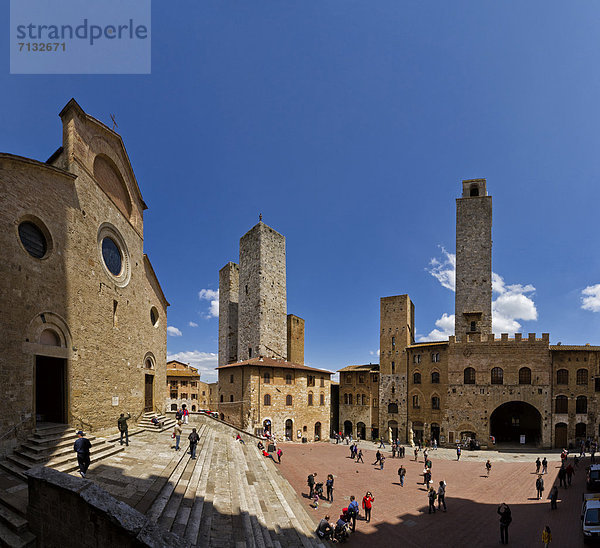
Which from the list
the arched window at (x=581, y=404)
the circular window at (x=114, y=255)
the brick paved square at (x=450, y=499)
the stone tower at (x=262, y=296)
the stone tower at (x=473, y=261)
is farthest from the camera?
the stone tower at (x=473, y=261)

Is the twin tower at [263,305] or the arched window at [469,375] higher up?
the twin tower at [263,305]

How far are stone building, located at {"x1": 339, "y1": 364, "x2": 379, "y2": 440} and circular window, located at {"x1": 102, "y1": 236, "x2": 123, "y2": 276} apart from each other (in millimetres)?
32272

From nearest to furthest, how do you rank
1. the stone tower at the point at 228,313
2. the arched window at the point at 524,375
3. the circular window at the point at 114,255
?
the circular window at the point at 114,255
the arched window at the point at 524,375
the stone tower at the point at 228,313

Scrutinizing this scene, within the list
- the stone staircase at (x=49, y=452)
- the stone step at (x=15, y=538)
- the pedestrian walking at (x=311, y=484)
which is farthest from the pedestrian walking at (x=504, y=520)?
the stone staircase at (x=49, y=452)

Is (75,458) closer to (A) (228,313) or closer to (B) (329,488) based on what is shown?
(B) (329,488)

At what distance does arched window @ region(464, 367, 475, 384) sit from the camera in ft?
113

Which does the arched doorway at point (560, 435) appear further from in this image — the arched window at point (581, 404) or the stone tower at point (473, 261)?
the stone tower at point (473, 261)

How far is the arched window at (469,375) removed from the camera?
34.3 m

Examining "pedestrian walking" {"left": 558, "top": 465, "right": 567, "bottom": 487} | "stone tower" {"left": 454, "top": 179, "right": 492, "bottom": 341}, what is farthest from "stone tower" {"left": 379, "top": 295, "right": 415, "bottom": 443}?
"pedestrian walking" {"left": 558, "top": 465, "right": 567, "bottom": 487}

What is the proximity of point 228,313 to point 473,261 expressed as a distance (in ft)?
101

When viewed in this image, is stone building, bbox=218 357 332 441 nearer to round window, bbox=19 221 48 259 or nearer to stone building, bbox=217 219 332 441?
stone building, bbox=217 219 332 441

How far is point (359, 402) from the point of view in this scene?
137 ft

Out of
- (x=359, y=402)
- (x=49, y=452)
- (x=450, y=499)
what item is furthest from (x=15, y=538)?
(x=359, y=402)

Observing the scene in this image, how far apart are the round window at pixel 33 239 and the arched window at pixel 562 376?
41.8 metres
